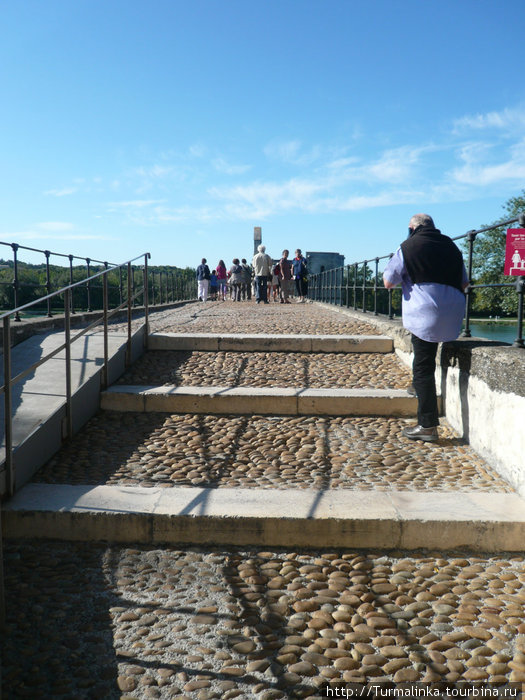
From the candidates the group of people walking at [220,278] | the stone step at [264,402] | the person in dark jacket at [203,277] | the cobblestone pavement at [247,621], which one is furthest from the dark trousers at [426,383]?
the person in dark jacket at [203,277]

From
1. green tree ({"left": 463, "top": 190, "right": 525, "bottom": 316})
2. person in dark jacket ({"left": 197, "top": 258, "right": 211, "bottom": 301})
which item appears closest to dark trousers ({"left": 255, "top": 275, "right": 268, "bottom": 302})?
person in dark jacket ({"left": 197, "top": 258, "right": 211, "bottom": 301})

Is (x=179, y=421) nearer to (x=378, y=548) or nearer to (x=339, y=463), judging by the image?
(x=339, y=463)

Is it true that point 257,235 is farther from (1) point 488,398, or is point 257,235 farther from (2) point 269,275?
(1) point 488,398

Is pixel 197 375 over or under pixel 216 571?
over

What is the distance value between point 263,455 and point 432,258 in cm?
185

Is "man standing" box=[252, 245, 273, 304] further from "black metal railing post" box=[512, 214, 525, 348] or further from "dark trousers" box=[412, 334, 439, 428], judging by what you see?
"black metal railing post" box=[512, 214, 525, 348]

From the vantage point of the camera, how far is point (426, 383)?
14.2 feet

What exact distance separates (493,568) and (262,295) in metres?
14.3

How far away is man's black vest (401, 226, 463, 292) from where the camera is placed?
426 cm

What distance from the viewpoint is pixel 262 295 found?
55.5 feet

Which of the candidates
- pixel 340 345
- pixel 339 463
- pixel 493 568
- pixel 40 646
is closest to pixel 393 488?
pixel 339 463

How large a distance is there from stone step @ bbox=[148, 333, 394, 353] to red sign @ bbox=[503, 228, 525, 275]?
2.72 m

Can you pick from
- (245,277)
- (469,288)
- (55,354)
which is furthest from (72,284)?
(245,277)

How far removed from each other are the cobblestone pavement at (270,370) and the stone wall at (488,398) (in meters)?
0.76
